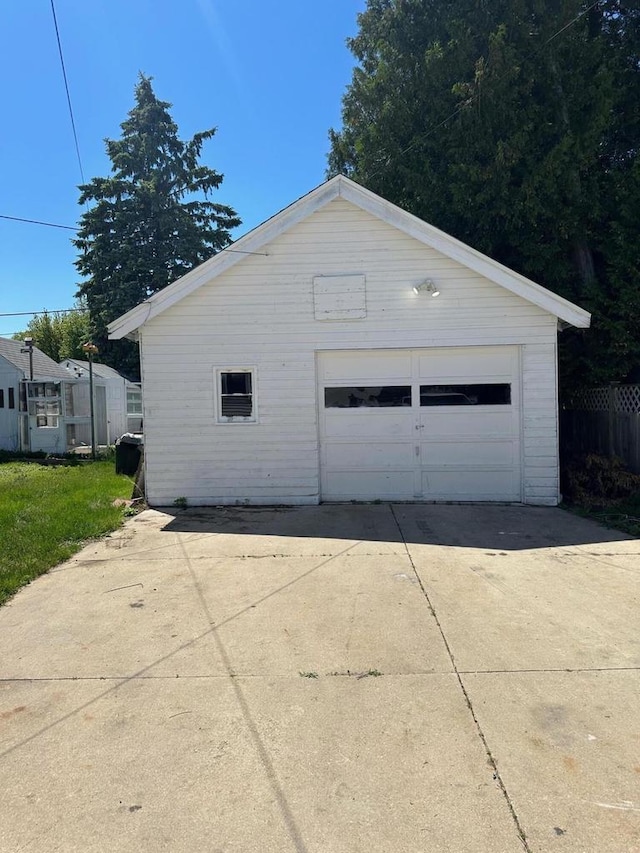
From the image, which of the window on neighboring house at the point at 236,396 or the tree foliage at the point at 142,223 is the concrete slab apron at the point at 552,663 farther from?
the tree foliage at the point at 142,223

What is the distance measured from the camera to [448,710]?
3.16 meters

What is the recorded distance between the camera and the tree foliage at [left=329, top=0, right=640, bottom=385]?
33.5 ft

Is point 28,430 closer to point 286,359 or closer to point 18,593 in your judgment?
point 286,359

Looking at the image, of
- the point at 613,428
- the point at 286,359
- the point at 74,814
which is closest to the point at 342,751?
the point at 74,814

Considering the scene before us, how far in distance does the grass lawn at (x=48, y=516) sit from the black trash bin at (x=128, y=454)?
0.92ft

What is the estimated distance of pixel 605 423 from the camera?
10328 mm

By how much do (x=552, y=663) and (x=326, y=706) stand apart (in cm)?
152

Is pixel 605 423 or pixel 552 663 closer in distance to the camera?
pixel 552 663

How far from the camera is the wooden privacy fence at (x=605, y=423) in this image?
9.39 meters

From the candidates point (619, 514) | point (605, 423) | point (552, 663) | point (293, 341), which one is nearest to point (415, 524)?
point (619, 514)

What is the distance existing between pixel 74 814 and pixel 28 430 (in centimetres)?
1835

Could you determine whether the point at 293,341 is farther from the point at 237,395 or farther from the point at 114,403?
the point at 114,403

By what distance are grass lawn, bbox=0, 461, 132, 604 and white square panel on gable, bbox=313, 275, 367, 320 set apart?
4354 millimetres

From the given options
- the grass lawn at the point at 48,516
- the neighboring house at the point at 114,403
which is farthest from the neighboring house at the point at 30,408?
the grass lawn at the point at 48,516
